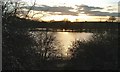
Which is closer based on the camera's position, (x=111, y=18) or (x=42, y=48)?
(x=111, y=18)

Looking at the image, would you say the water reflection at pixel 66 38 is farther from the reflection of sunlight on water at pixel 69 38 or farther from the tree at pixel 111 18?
the tree at pixel 111 18

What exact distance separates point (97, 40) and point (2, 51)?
4255mm

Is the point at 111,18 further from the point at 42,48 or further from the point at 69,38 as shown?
the point at 42,48

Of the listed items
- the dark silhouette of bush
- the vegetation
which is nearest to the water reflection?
the vegetation

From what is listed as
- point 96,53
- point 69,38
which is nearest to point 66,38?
point 69,38

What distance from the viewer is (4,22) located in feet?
19.8

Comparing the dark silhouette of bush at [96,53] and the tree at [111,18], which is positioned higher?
the tree at [111,18]

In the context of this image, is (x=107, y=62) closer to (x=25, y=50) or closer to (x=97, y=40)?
(x=97, y=40)

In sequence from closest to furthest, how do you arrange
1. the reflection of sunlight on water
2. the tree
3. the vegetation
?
the vegetation
the tree
the reflection of sunlight on water

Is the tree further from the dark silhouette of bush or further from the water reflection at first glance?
the water reflection

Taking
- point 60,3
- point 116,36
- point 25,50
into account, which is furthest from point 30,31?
point 116,36

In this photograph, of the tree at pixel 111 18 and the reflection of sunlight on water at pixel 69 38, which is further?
the reflection of sunlight on water at pixel 69 38

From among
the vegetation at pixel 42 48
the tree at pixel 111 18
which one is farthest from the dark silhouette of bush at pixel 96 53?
the tree at pixel 111 18

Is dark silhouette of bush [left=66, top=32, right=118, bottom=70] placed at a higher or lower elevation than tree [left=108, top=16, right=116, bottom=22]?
lower
